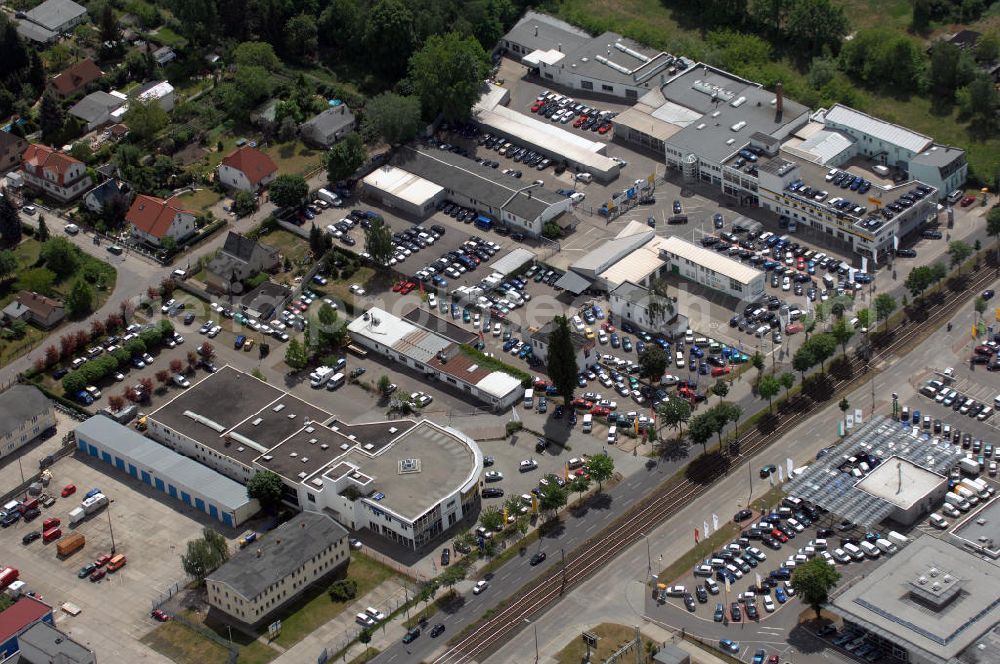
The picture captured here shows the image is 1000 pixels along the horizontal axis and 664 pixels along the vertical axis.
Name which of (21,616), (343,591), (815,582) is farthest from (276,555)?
(815,582)

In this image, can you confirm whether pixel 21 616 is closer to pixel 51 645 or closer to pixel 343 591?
pixel 51 645

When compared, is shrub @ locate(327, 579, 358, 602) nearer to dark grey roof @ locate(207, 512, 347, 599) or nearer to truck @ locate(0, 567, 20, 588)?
dark grey roof @ locate(207, 512, 347, 599)

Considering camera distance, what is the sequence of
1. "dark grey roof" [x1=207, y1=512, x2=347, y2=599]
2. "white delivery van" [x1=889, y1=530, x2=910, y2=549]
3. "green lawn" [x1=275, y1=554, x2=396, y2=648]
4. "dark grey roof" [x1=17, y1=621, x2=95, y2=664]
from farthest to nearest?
1. "white delivery van" [x1=889, y1=530, x2=910, y2=549]
2. "dark grey roof" [x1=207, y1=512, x2=347, y2=599]
3. "green lawn" [x1=275, y1=554, x2=396, y2=648]
4. "dark grey roof" [x1=17, y1=621, x2=95, y2=664]

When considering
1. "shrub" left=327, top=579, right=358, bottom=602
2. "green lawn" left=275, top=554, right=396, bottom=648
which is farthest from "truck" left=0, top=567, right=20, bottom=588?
"shrub" left=327, top=579, right=358, bottom=602

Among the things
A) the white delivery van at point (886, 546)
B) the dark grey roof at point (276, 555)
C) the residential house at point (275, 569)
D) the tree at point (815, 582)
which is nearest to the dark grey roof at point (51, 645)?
the residential house at point (275, 569)

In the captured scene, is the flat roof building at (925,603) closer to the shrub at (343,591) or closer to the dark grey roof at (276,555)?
the shrub at (343,591)

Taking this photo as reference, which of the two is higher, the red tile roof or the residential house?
the residential house

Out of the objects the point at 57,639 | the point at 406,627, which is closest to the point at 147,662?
the point at 57,639
